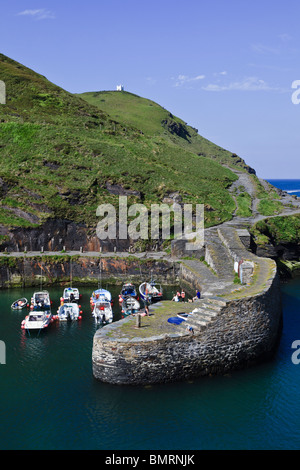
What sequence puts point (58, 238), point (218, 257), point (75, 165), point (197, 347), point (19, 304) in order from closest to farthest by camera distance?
point (197, 347) → point (19, 304) → point (218, 257) → point (58, 238) → point (75, 165)

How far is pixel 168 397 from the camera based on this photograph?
28.8m

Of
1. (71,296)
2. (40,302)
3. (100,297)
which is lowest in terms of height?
(40,302)

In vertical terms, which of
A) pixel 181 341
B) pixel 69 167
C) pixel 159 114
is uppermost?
pixel 159 114

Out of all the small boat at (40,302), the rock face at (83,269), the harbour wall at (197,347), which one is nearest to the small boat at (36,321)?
the small boat at (40,302)

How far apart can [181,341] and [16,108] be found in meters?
94.9

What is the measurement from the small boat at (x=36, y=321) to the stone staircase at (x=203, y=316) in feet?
48.4

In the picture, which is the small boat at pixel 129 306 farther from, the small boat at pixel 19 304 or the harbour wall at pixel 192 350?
the harbour wall at pixel 192 350

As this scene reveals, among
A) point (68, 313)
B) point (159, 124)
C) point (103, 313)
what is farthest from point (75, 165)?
point (159, 124)

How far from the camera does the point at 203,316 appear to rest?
3241 centimetres

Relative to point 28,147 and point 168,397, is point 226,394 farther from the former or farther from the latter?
point 28,147

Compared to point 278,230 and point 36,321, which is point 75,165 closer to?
point 278,230

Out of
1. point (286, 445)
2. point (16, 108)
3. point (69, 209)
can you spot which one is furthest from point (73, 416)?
point (16, 108)

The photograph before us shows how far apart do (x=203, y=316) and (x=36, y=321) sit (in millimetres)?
17578
